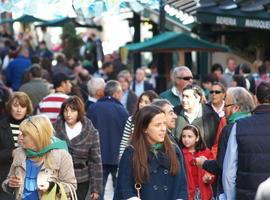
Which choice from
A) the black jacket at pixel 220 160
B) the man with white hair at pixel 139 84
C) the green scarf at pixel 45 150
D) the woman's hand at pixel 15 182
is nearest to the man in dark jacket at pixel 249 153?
the black jacket at pixel 220 160

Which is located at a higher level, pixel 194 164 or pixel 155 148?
pixel 155 148

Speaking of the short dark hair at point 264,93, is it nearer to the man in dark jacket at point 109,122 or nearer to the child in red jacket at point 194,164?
the child in red jacket at point 194,164

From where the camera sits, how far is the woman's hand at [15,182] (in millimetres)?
8648

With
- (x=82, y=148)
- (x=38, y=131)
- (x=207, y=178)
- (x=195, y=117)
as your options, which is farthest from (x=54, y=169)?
(x=195, y=117)

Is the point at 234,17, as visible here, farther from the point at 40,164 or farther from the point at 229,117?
the point at 40,164

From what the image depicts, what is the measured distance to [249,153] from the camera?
28.1ft

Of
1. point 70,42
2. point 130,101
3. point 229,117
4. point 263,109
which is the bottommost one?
point 70,42

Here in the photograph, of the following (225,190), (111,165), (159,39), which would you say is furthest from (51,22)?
(225,190)

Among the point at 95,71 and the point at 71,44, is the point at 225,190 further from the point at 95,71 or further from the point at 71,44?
the point at 71,44

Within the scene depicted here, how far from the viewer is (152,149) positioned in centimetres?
812

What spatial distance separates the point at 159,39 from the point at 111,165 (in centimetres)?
572

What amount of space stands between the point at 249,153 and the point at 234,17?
972cm

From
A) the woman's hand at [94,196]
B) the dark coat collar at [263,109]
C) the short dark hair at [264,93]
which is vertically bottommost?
the woman's hand at [94,196]

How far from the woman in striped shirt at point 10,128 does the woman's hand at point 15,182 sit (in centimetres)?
174
